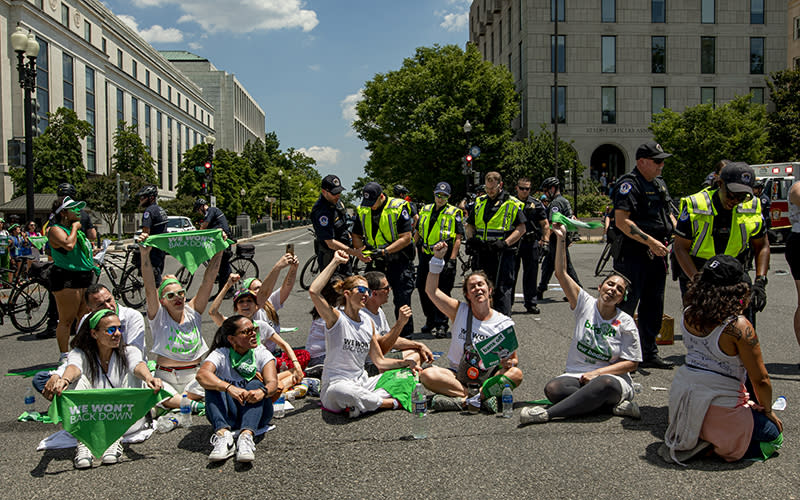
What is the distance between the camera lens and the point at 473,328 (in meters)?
5.48

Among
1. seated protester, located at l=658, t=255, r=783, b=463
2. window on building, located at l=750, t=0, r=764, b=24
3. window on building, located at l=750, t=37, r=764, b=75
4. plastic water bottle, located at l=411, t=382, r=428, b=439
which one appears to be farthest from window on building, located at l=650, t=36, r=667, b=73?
plastic water bottle, located at l=411, t=382, r=428, b=439

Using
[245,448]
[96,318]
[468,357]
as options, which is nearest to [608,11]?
[468,357]

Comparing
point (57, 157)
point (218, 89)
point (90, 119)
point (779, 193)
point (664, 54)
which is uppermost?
point (218, 89)

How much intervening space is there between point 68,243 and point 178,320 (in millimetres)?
2491

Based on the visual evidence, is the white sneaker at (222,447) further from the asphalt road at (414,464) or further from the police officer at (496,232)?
the police officer at (496,232)

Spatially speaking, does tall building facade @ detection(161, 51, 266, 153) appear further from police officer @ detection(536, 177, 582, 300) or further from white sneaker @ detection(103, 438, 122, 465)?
Answer: white sneaker @ detection(103, 438, 122, 465)

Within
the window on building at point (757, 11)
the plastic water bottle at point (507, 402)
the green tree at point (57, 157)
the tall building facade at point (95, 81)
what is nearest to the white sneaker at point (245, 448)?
the plastic water bottle at point (507, 402)

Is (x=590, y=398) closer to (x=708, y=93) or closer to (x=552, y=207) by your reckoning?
(x=552, y=207)

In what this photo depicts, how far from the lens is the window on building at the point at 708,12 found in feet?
166

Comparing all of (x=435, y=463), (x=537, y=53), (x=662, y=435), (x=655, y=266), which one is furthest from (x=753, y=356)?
(x=537, y=53)

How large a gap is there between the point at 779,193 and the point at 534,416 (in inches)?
824

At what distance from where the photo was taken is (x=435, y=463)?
4.27m

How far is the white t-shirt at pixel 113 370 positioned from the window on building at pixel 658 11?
177 ft

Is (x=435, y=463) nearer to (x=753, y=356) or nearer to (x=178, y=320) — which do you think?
(x=753, y=356)
